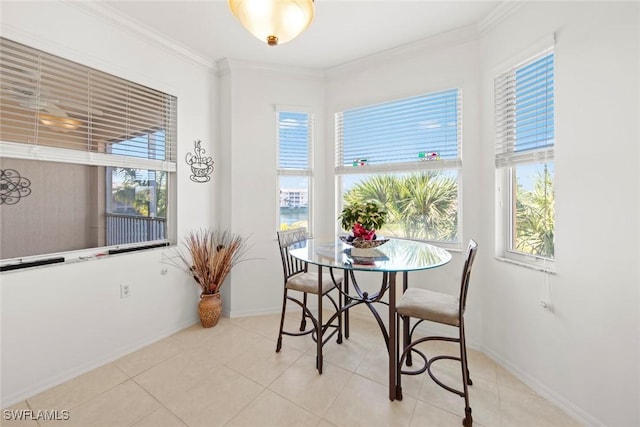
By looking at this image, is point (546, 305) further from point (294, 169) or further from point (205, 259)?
point (205, 259)

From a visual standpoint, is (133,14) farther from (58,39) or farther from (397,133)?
(397,133)

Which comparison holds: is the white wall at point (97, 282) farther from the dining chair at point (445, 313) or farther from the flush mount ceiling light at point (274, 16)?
the dining chair at point (445, 313)

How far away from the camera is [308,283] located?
7.56 ft

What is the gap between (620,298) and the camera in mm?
1456

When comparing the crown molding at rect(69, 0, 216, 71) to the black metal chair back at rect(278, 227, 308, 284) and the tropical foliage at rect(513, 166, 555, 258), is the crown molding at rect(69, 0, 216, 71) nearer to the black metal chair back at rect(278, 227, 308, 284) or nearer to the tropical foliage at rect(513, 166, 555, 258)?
the black metal chair back at rect(278, 227, 308, 284)

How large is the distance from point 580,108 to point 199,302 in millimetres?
3532

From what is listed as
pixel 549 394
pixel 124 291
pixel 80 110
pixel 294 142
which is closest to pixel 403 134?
pixel 294 142

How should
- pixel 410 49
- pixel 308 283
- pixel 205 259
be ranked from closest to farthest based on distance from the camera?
pixel 308 283 < pixel 410 49 < pixel 205 259

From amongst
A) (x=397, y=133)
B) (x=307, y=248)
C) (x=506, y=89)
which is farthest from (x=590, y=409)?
(x=397, y=133)

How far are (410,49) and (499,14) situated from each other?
767 mm

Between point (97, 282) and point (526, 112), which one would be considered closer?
point (526, 112)

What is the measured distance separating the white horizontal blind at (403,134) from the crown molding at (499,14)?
0.51m

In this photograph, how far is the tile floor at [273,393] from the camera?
5.39ft

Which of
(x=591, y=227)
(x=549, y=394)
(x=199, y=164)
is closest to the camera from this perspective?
(x=591, y=227)
